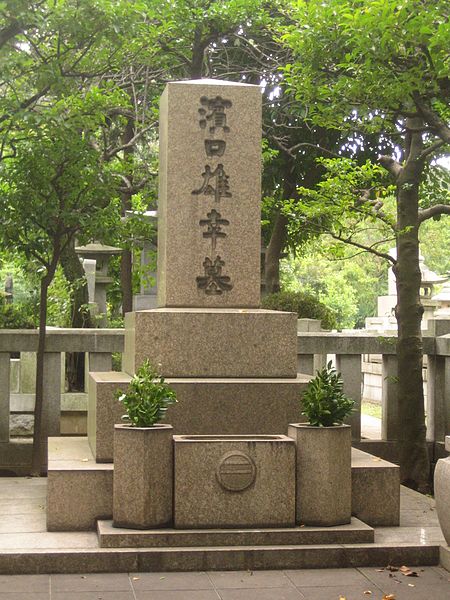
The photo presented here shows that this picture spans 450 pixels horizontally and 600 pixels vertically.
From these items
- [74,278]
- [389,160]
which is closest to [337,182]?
[389,160]

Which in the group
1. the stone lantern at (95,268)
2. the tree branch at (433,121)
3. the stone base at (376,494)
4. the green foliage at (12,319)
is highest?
the tree branch at (433,121)

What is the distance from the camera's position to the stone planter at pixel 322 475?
7672 mm

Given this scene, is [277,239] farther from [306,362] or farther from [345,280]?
[345,280]

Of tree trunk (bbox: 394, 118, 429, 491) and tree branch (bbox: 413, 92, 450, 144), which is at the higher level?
tree branch (bbox: 413, 92, 450, 144)

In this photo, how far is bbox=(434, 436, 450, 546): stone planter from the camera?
7262mm

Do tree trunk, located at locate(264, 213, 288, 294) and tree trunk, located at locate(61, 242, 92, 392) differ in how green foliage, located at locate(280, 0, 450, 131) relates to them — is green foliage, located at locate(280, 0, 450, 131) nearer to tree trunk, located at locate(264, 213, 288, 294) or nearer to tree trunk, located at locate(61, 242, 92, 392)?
tree trunk, located at locate(61, 242, 92, 392)

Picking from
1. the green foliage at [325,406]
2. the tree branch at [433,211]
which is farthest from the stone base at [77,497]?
the tree branch at [433,211]

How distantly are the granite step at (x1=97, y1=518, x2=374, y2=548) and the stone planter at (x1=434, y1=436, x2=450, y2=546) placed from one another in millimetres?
569

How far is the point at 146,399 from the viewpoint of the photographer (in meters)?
7.66

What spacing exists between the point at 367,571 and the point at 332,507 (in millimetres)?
594

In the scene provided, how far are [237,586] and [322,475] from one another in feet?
4.00

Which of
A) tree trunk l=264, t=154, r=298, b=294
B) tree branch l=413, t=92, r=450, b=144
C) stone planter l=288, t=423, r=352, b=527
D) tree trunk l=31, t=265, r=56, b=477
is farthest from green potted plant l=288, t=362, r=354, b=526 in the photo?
tree trunk l=264, t=154, r=298, b=294

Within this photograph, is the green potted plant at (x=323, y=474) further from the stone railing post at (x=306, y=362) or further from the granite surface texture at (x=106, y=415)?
the stone railing post at (x=306, y=362)

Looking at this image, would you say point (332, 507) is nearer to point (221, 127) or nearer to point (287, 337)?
point (287, 337)
